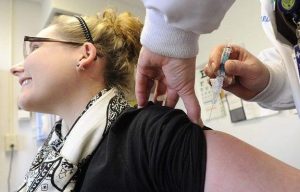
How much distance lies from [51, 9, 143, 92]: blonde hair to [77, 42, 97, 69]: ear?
35 millimetres

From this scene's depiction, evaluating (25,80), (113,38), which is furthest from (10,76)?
(113,38)

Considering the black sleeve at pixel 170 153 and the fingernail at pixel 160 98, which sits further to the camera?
the fingernail at pixel 160 98

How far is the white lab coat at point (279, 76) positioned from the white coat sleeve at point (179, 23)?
0.48m

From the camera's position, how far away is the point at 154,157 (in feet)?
1.98

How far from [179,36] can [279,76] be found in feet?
1.91

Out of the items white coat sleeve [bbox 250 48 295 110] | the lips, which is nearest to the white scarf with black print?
the lips

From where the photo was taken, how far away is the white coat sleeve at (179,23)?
0.58 metres

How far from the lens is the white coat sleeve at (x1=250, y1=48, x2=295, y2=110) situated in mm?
1012

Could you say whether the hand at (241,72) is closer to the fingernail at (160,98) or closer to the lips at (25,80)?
the fingernail at (160,98)

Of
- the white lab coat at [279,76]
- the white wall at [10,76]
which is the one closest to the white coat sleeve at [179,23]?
the white lab coat at [279,76]

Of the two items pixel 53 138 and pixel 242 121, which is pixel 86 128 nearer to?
pixel 53 138

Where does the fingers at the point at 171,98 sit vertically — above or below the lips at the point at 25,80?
above

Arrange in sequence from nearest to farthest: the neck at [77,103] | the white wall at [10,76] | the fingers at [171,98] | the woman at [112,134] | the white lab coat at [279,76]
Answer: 1. the woman at [112,134]
2. the fingers at [171,98]
3. the white lab coat at [279,76]
4. the neck at [77,103]
5. the white wall at [10,76]

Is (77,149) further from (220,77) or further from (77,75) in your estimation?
(220,77)
